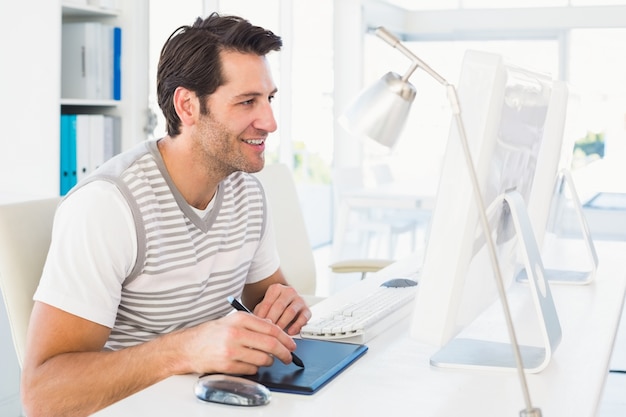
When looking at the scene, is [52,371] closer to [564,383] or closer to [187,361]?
[187,361]

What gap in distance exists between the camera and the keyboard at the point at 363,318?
1.54 meters

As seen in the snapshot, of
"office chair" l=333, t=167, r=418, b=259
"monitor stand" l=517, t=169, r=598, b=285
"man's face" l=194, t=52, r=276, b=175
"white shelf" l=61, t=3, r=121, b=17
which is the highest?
"white shelf" l=61, t=3, r=121, b=17

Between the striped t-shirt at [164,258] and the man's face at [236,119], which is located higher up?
the man's face at [236,119]

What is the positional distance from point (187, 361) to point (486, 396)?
45 centimetres

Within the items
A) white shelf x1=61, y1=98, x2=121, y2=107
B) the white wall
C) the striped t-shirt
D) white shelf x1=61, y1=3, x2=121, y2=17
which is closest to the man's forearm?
the striped t-shirt

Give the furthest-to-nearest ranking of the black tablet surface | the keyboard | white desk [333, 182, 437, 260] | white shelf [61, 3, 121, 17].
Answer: white desk [333, 182, 437, 260] < white shelf [61, 3, 121, 17] < the keyboard < the black tablet surface

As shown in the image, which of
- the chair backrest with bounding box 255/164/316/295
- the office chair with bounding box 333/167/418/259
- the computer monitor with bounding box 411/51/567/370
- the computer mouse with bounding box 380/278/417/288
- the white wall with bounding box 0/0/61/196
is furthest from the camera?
the office chair with bounding box 333/167/418/259

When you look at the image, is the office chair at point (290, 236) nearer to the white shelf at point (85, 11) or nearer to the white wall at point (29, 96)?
the white wall at point (29, 96)

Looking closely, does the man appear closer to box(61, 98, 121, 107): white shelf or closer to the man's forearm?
the man's forearm

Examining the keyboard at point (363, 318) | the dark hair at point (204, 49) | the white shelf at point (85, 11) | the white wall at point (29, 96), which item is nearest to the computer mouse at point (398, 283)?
the keyboard at point (363, 318)

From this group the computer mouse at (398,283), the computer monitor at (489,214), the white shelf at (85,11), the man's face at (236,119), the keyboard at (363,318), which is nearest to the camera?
the computer monitor at (489,214)

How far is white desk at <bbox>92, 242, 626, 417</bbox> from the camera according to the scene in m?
1.17

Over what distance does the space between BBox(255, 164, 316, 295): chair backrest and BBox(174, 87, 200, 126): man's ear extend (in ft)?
2.95

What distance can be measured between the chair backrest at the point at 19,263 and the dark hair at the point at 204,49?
0.34 metres
